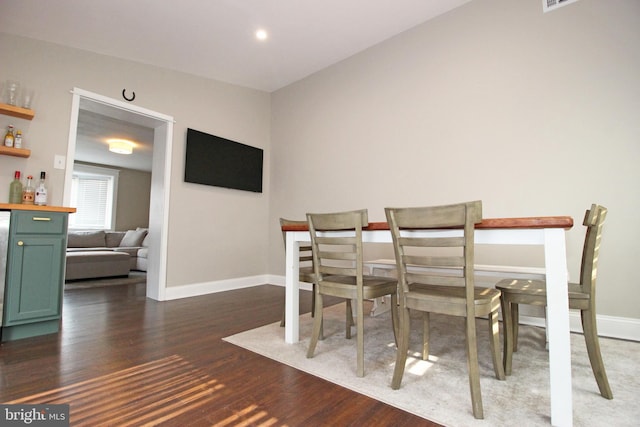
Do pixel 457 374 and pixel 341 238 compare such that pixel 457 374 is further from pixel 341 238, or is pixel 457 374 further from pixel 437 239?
pixel 341 238

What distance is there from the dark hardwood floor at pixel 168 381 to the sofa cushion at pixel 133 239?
408 cm

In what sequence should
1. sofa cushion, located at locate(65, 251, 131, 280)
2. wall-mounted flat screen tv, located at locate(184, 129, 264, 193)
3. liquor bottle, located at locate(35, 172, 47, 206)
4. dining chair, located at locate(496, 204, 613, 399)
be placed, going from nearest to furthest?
dining chair, located at locate(496, 204, 613, 399), liquor bottle, located at locate(35, 172, 47, 206), wall-mounted flat screen tv, located at locate(184, 129, 264, 193), sofa cushion, located at locate(65, 251, 131, 280)

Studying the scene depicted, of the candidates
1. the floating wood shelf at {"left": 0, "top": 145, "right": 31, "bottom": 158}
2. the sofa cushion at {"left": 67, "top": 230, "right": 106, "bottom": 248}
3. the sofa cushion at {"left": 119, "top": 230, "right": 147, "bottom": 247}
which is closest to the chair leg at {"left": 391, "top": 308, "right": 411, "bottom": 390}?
the floating wood shelf at {"left": 0, "top": 145, "right": 31, "bottom": 158}

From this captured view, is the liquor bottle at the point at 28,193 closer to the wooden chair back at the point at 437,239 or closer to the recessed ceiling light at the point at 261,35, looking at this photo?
the recessed ceiling light at the point at 261,35

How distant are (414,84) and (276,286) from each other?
3242 millimetres

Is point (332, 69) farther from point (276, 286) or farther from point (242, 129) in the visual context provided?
point (276, 286)

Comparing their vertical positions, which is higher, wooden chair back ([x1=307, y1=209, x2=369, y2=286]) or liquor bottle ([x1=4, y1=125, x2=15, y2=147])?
liquor bottle ([x1=4, y1=125, x2=15, y2=147])

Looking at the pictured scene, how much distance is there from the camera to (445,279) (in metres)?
1.45

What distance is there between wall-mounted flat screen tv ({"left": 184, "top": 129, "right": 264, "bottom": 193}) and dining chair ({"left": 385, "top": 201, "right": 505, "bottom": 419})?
3.10 meters

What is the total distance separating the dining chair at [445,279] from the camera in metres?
1.30

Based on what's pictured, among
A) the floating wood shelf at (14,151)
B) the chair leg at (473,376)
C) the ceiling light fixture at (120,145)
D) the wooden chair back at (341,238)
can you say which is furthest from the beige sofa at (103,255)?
the chair leg at (473,376)

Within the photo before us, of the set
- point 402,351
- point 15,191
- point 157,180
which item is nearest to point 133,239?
point 157,180

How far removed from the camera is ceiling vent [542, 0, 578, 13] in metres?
2.55

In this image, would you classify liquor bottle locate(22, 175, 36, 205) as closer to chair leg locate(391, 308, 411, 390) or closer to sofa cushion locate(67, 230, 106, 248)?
chair leg locate(391, 308, 411, 390)
